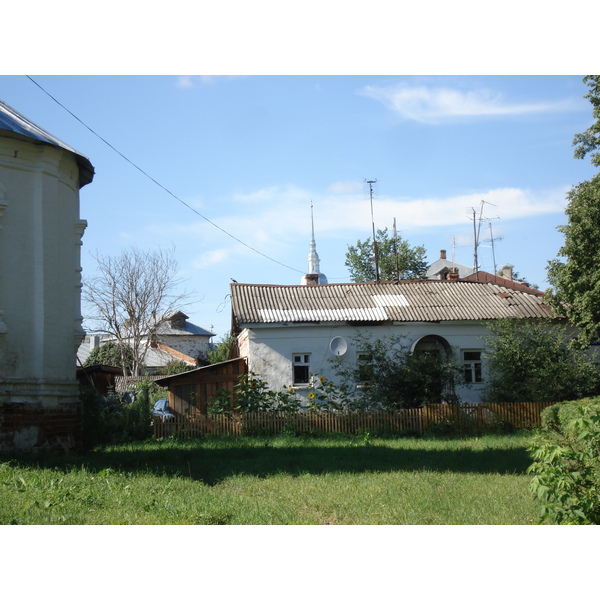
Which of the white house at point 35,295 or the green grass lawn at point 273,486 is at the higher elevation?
the white house at point 35,295

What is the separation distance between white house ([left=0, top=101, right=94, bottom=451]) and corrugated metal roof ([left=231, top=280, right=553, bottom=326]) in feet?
33.4

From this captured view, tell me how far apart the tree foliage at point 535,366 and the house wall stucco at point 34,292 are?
45.6 feet

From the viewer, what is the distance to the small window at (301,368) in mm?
23203

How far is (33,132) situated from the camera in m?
12.4

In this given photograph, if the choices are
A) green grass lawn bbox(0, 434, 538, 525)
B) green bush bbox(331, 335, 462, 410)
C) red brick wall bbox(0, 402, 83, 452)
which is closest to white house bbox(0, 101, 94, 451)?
red brick wall bbox(0, 402, 83, 452)

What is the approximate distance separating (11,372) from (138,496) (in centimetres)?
447

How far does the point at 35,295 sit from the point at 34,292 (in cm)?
6

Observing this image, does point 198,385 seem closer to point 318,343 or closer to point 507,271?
point 318,343

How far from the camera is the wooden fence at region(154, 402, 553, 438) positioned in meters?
19.0

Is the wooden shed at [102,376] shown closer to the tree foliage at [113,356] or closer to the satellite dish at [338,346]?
the satellite dish at [338,346]

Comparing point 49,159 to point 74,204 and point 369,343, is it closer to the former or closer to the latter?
point 74,204

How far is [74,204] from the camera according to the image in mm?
13828

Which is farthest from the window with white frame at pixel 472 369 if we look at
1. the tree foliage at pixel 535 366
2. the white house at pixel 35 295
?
the white house at pixel 35 295

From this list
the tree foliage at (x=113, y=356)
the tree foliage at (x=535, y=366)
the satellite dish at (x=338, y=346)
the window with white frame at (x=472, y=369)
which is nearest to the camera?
the tree foliage at (x=535, y=366)
